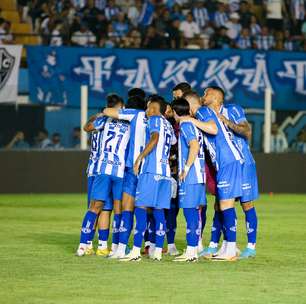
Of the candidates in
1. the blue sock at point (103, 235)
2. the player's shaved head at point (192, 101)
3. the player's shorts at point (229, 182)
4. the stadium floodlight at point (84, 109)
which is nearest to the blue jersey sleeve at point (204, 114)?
the player's shaved head at point (192, 101)

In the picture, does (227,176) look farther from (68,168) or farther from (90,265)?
(68,168)

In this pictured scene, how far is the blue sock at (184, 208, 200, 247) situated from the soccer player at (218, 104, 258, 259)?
0.67 meters

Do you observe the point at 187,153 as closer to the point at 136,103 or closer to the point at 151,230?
the point at 136,103

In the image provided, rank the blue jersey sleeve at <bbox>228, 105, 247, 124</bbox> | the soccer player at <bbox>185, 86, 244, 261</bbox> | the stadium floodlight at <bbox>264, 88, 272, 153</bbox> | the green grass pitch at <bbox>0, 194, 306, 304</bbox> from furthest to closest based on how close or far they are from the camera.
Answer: the stadium floodlight at <bbox>264, 88, 272, 153</bbox>, the blue jersey sleeve at <bbox>228, 105, 247, 124</bbox>, the soccer player at <bbox>185, 86, 244, 261</bbox>, the green grass pitch at <bbox>0, 194, 306, 304</bbox>

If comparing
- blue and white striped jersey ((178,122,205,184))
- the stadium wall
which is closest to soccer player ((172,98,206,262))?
blue and white striped jersey ((178,122,205,184))

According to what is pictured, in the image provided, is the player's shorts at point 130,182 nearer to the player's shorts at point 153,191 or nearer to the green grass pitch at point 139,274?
the player's shorts at point 153,191

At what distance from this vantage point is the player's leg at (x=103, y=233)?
41.2 feet

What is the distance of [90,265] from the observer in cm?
1154

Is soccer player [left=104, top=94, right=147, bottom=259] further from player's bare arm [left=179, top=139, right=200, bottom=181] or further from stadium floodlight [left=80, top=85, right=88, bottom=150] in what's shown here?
stadium floodlight [left=80, top=85, right=88, bottom=150]

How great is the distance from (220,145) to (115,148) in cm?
114

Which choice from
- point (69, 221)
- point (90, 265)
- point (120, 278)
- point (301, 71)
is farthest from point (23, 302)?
point (301, 71)

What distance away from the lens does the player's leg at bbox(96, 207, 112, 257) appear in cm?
1257

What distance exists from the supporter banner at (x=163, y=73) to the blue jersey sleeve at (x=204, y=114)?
37.1 feet

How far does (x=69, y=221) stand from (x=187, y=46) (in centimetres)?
890
